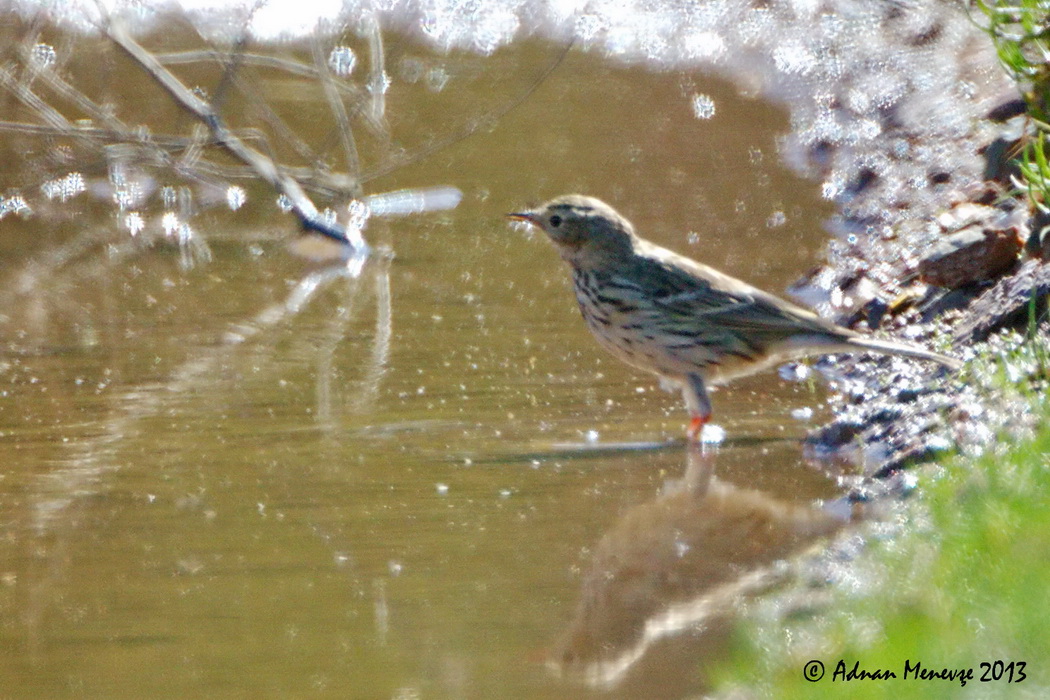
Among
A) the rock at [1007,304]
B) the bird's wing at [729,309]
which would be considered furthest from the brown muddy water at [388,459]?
the rock at [1007,304]

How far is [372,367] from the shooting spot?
827 centimetres

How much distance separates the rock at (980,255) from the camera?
8.38m

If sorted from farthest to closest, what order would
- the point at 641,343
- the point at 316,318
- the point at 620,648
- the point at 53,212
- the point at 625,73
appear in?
the point at 625,73
the point at 53,212
the point at 316,318
the point at 641,343
the point at 620,648

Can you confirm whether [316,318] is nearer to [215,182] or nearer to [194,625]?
[215,182]

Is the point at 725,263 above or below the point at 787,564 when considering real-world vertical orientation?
above

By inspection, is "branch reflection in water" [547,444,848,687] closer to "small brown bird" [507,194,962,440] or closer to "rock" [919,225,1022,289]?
"small brown bird" [507,194,962,440]

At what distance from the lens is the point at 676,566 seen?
567cm

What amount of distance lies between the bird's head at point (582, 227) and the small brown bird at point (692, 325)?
3.1 inches

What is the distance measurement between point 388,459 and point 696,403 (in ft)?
5.34

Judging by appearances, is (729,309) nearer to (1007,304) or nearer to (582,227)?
(582,227)

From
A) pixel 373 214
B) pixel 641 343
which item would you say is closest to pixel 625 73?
pixel 373 214

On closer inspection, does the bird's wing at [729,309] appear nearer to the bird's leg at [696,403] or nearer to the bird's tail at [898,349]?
the bird's tail at [898,349]

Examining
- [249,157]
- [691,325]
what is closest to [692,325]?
[691,325]

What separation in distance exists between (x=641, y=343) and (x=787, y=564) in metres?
2.59
